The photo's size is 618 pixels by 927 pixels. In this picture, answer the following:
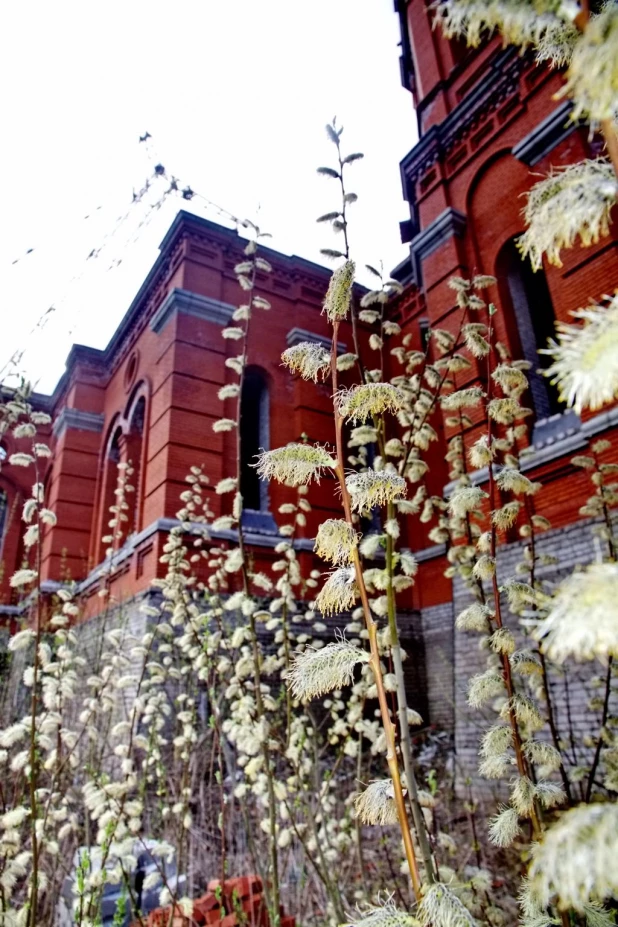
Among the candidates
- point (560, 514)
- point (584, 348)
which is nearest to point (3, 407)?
point (584, 348)

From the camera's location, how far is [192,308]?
33.6 ft

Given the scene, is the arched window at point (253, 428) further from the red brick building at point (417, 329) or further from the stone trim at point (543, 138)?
the stone trim at point (543, 138)

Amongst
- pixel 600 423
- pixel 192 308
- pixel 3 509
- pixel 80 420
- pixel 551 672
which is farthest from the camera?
pixel 3 509

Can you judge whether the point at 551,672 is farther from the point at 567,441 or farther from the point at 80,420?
the point at 80,420

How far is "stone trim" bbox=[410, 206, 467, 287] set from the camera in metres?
8.70

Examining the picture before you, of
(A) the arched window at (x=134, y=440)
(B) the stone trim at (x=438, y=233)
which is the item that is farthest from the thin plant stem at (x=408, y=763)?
(A) the arched window at (x=134, y=440)

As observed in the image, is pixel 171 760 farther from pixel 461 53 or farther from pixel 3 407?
pixel 461 53

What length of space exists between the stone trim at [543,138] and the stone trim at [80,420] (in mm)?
10185

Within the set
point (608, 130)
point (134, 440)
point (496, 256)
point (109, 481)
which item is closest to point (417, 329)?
point (496, 256)

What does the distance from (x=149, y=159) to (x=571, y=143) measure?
210 inches

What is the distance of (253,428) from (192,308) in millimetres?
2392

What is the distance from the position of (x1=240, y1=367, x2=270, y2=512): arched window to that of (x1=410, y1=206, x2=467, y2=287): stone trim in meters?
3.50

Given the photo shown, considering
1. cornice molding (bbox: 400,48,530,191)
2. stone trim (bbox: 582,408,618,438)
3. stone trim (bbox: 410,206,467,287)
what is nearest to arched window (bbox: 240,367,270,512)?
stone trim (bbox: 410,206,467,287)

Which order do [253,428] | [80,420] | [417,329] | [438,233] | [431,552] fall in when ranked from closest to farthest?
[438,233] → [431,552] → [253,428] → [417,329] → [80,420]
